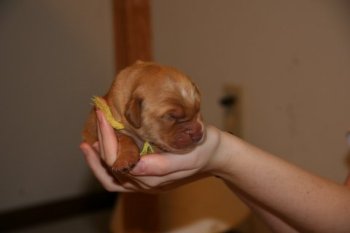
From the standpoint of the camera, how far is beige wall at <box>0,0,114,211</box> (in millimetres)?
2859

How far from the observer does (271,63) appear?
2318 mm

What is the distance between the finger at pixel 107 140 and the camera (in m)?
1.29

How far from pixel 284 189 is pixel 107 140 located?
0.50 metres

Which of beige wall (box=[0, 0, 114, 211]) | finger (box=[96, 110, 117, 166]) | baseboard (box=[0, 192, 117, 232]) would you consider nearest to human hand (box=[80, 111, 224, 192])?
finger (box=[96, 110, 117, 166])

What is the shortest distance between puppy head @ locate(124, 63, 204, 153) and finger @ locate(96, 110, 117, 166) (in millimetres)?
64

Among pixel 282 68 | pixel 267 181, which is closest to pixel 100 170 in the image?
pixel 267 181

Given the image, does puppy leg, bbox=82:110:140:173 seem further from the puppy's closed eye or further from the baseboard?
the baseboard

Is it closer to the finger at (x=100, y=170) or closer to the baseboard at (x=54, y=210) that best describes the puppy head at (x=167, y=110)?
the finger at (x=100, y=170)

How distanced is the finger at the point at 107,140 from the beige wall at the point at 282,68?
1.08 meters

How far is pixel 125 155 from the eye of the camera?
1248 mm

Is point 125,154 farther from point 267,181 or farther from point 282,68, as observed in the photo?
point 282,68

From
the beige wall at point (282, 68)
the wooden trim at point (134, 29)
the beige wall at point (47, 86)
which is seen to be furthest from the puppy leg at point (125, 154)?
the beige wall at point (47, 86)

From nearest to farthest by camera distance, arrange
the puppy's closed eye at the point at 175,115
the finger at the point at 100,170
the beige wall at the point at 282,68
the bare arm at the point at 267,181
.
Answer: the puppy's closed eye at the point at 175,115 < the bare arm at the point at 267,181 < the finger at the point at 100,170 < the beige wall at the point at 282,68

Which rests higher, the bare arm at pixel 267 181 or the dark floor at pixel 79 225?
the bare arm at pixel 267 181
